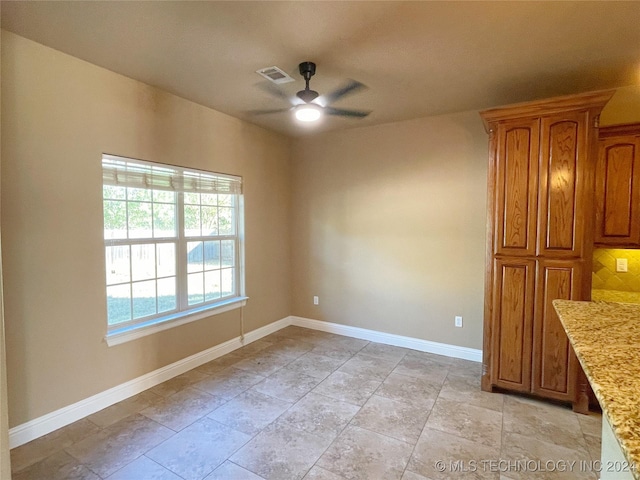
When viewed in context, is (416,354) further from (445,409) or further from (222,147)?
(222,147)

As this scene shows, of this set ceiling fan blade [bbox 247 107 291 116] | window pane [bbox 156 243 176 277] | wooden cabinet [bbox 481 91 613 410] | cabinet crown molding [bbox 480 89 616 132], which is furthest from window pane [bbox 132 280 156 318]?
cabinet crown molding [bbox 480 89 616 132]

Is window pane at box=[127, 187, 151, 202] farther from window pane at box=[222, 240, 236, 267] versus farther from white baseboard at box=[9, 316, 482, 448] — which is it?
white baseboard at box=[9, 316, 482, 448]

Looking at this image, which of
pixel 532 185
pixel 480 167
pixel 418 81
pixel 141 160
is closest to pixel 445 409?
pixel 532 185

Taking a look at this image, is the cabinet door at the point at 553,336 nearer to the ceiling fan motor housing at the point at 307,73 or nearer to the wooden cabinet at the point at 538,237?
the wooden cabinet at the point at 538,237

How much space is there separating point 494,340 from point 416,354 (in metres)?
1.07

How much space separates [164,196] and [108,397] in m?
1.78

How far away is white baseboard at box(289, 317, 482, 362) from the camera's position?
359 centimetres

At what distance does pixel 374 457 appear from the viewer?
2066mm

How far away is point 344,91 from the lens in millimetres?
2906

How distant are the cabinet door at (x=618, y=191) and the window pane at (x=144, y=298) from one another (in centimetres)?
391

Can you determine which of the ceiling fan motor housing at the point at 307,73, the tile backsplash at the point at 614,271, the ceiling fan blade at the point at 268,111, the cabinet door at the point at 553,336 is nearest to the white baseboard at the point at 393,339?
the cabinet door at the point at 553,336

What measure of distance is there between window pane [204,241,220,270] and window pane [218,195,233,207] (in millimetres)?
461

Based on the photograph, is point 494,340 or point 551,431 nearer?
point 551,431

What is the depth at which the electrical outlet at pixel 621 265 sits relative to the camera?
2.84m
